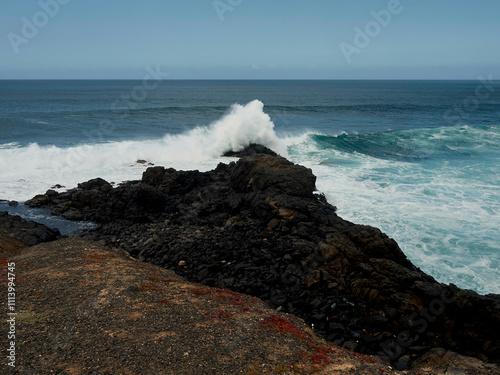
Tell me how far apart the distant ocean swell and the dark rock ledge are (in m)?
2.94

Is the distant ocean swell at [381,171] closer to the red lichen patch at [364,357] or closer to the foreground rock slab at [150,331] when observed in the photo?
the red lichen patch at [364,357]

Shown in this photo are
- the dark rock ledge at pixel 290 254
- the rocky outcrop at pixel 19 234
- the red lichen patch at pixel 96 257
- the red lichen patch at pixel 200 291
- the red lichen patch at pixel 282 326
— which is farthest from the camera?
the rocky outcrop at pixel 19 234

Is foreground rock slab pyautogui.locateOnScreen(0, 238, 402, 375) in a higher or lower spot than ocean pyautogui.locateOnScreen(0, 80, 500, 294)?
lower

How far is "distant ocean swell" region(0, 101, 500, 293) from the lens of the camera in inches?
618

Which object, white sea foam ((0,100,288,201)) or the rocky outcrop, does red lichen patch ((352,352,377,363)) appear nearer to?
the rocky outcrop

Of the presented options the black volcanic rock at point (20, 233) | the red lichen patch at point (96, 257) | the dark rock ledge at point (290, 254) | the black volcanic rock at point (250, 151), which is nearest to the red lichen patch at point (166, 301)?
the dark rock ledge at point (290, 254)

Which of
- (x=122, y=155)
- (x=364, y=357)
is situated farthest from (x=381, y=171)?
(x=364, y=357)

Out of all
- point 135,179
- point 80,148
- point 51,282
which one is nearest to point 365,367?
point 51,282

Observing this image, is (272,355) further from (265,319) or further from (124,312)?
(124,312)

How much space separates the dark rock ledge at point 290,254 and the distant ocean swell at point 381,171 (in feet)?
9.64

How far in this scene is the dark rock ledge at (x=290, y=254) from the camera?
955 cm

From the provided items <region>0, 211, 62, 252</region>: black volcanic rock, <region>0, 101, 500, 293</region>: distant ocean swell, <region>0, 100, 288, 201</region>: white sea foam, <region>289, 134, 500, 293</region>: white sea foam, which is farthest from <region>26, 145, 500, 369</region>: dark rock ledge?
<region>0, 100, 288, 201</region>: white sea foam

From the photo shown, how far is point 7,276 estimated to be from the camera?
35.7 feet

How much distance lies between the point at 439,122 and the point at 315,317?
5628cm
